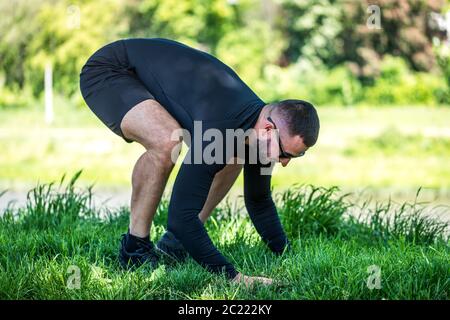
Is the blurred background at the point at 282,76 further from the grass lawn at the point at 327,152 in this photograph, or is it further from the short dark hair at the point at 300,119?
the short dark hair at the point at 300,119

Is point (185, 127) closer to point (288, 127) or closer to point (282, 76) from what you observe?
point (288, 127)

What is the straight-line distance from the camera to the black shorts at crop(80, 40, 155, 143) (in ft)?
11.6

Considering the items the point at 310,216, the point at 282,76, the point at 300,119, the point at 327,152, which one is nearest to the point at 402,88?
the point at 282,76

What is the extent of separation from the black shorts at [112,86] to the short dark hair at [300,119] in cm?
71

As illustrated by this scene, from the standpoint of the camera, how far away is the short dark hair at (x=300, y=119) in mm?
3164

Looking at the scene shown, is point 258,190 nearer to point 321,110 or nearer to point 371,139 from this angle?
point 371,139

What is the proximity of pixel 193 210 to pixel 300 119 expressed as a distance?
576 millimetres

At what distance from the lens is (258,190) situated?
3.72 metres

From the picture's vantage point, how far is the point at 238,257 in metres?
3.89

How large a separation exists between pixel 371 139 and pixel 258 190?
301 inches

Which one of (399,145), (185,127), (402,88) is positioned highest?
(402,88)

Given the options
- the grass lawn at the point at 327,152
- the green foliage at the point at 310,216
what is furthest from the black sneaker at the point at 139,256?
the grass lawn at the point at 327,152

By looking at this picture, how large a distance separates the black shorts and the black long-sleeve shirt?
0.16 feet
